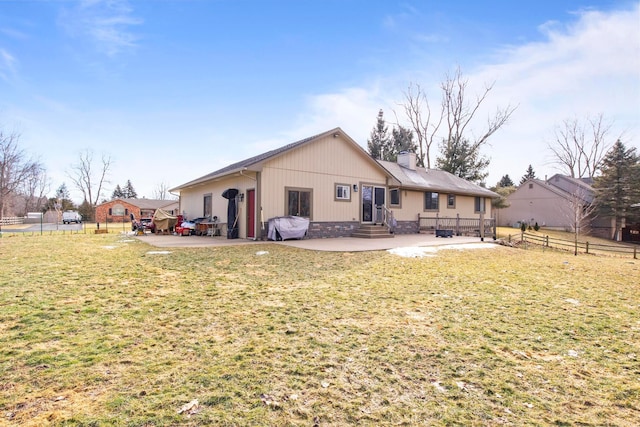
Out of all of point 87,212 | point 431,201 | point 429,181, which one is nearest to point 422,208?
point 431,201

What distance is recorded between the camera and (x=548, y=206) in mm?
29203

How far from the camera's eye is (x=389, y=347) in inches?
122

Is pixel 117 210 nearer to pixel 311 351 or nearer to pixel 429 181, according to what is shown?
pixel 429 181

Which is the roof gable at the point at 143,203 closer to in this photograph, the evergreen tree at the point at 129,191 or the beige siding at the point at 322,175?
the evergreen tree at the point at 129,191

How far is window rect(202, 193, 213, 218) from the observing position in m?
17.4

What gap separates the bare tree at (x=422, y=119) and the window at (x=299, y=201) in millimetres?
22831

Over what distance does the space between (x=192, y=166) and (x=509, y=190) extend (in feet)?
122

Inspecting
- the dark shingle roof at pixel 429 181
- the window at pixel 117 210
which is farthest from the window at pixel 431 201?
the window at pixel 117 210

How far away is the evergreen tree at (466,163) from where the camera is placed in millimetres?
31125

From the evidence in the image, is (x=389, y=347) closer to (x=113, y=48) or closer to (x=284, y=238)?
(x=284, y=238)

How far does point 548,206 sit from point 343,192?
957 inches

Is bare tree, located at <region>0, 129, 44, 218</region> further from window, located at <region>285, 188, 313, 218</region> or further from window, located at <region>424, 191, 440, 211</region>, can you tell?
window, located at <region>424, 191, 440, 211</region>

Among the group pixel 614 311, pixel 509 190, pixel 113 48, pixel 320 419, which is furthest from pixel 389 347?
pixel 509 190

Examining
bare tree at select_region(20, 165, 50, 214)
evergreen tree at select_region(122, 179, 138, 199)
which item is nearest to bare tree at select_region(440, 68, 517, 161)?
bare tree at select_region(20, 165, 50, 214)
